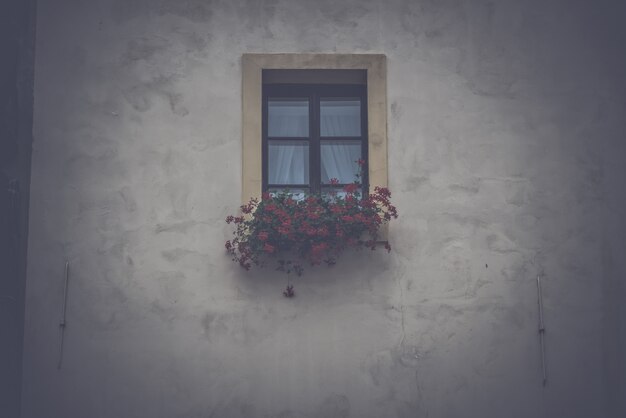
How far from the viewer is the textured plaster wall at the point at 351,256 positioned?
686cm

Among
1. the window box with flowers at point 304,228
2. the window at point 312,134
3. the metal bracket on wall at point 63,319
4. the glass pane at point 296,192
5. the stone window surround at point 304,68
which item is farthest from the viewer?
the window at point 312,134

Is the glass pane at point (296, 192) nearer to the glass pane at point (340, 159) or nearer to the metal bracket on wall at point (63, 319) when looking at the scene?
the glass pane at point (340, 159)

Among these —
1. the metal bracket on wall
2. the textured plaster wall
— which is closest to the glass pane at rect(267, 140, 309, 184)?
the textured plaster wall

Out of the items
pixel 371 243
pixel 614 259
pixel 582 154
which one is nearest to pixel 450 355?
pixel 371 243

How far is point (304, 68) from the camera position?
7.29m

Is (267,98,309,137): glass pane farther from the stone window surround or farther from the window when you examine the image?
the stone window surround

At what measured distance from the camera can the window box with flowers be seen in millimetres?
6695

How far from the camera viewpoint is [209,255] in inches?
277

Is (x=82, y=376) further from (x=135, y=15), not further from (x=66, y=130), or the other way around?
(x=135, y=15)

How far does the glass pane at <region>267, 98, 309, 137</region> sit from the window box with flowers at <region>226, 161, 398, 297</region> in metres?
0.81

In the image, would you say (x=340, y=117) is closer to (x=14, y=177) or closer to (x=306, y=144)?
(x=306, y=144)

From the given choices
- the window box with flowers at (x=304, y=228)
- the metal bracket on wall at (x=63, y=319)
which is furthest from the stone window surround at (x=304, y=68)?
the metal bracket on wall at (x=63, y=319)

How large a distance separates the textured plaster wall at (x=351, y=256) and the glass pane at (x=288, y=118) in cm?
46

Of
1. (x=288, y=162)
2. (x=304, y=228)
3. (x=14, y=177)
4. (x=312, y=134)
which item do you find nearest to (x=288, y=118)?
(x=312, y=134)
